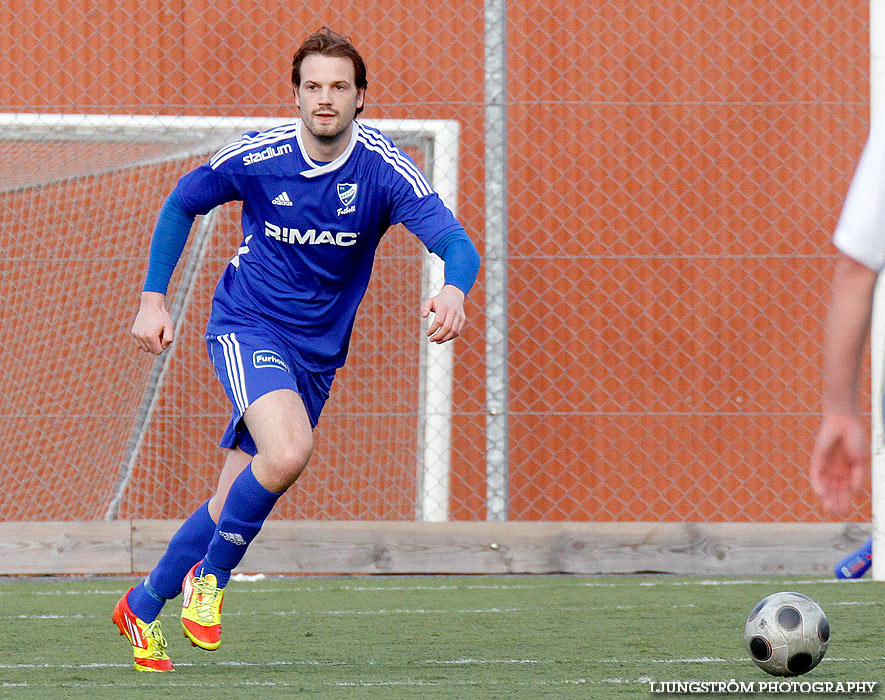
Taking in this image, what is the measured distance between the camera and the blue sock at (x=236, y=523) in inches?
154

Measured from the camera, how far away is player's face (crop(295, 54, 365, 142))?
4.08m

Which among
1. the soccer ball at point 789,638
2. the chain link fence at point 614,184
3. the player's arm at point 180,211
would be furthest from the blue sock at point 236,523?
the chain link fence at point 614,184

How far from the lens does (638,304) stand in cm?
800

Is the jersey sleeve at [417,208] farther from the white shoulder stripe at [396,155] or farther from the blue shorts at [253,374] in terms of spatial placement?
the blue shorts at [253,374]

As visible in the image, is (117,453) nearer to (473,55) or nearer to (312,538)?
(312,538)

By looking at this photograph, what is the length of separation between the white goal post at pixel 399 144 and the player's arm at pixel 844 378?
5146 millimetres

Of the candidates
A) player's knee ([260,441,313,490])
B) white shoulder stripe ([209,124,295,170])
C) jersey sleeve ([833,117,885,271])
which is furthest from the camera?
white shoulder stripe ([209,124,295,170])

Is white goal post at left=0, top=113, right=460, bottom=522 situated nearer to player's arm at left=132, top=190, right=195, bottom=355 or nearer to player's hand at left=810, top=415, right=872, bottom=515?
player's arm at left=132, top=190, right=195, bottom=355

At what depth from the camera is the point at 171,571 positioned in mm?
4102

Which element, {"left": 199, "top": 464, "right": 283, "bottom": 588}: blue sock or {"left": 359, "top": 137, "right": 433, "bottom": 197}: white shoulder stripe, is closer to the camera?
{"left": 199, "top": 464, "right": 283, "bottom": 588}: blue sock

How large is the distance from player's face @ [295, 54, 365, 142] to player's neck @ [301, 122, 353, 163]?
0.05 feet

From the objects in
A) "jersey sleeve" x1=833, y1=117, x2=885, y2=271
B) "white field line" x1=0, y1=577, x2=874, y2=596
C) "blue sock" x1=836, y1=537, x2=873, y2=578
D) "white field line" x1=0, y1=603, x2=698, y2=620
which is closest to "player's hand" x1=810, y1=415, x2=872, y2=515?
"jersey sleeve" x1=833, y1=117, x2=885, y2=271

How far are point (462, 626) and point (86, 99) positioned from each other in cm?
449

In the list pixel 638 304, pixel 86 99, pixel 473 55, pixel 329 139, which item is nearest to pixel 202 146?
pixel 86 99
